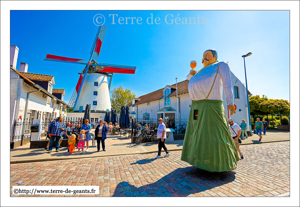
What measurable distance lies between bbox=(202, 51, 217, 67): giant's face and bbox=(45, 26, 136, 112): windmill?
799 inches

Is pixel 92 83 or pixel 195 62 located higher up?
pixel 92 83

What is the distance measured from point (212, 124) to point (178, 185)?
1.48m

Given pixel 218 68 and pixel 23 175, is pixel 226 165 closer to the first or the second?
pixel 218 68

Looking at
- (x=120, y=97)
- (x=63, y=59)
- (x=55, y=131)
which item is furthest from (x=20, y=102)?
(x=120, y=97)

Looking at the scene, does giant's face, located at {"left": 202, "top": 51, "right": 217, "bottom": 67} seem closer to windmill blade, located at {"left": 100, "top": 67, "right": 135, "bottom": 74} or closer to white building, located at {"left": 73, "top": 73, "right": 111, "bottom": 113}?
windmill blade, located at {"left": 100, "top": 67, "right": 135, "bottom": 74}

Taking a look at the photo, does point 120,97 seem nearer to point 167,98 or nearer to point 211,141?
point 167,98

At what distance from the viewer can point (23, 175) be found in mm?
3215

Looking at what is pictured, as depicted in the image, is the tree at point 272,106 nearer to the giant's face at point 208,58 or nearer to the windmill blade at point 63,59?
the giant's face at point 208,58

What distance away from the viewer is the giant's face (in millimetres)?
3152

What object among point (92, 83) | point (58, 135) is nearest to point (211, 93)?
point (58, 135)

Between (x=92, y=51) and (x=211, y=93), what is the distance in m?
26.9

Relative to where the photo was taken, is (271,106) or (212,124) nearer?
(212,124)

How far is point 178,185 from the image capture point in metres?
2.61

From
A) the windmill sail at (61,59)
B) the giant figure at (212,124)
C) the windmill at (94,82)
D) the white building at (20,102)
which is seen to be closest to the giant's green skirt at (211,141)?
the giant figure at (212,124)
